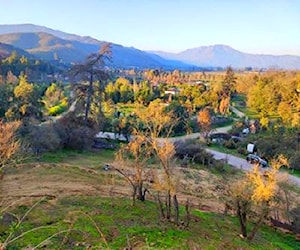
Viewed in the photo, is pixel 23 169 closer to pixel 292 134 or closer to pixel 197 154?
pixel 197 154

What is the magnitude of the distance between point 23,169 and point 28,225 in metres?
8.51

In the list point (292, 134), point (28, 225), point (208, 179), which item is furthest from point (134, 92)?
point (28, 225)

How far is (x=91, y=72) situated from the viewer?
103 feet

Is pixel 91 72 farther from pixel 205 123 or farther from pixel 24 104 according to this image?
pixel 205 123

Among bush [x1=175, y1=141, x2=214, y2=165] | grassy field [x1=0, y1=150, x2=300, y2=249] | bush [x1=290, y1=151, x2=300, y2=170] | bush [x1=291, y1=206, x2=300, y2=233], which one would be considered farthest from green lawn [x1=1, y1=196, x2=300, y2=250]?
bush [x1=290, y1=151, x2=300, y2=170]

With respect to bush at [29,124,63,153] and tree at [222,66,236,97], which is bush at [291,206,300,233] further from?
tree at [222,66,236,97]

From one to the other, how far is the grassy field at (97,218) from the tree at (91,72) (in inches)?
402

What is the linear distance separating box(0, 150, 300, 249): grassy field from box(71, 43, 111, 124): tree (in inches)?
402

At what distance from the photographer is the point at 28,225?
42.7ft

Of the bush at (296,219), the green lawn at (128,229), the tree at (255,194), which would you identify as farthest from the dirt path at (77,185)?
the bush at (296,219)

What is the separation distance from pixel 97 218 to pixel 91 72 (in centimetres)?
1892

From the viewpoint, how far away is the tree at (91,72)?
1230 inches

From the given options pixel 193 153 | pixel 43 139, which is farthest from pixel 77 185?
pixel 193 153

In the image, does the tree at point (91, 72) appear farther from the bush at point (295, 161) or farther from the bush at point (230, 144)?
the bush at point (295, 161)
